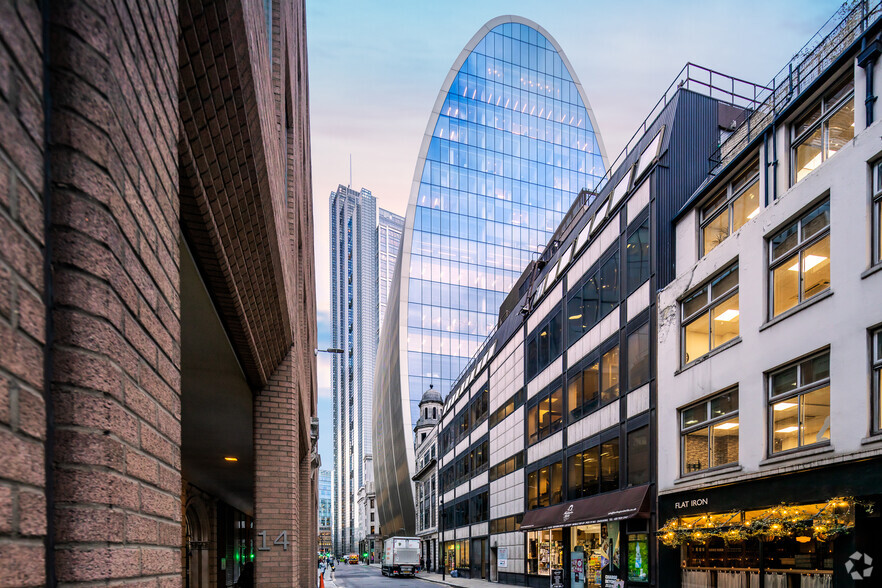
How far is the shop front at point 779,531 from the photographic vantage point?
13156 millimetres

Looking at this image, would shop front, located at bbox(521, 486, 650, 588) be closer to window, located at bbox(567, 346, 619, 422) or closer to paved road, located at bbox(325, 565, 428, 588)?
window, located at bbox(567, 346, 619, 422)

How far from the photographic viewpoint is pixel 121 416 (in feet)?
6.02

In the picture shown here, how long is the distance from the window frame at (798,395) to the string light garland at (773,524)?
4.05 ft

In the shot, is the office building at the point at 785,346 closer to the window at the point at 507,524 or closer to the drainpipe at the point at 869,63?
the drainpipe at the point at 869,63

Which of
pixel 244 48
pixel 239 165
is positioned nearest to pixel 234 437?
pixel 239 165

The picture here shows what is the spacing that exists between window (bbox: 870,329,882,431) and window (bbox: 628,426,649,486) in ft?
32.0

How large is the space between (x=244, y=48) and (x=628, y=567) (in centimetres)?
2273

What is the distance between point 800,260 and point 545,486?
19992mm

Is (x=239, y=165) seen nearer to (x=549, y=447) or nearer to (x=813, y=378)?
(x=813, y=378)

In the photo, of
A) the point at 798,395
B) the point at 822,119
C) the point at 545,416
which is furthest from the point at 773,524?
the point at 545,416

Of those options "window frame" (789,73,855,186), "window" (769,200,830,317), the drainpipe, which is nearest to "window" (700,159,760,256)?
"window frame" (789,73,855,186)

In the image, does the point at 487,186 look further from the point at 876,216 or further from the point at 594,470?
the point at 876,216

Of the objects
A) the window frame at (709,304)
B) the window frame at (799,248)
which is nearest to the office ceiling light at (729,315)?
the window frame at (709,304)

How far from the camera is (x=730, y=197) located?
19.2m
